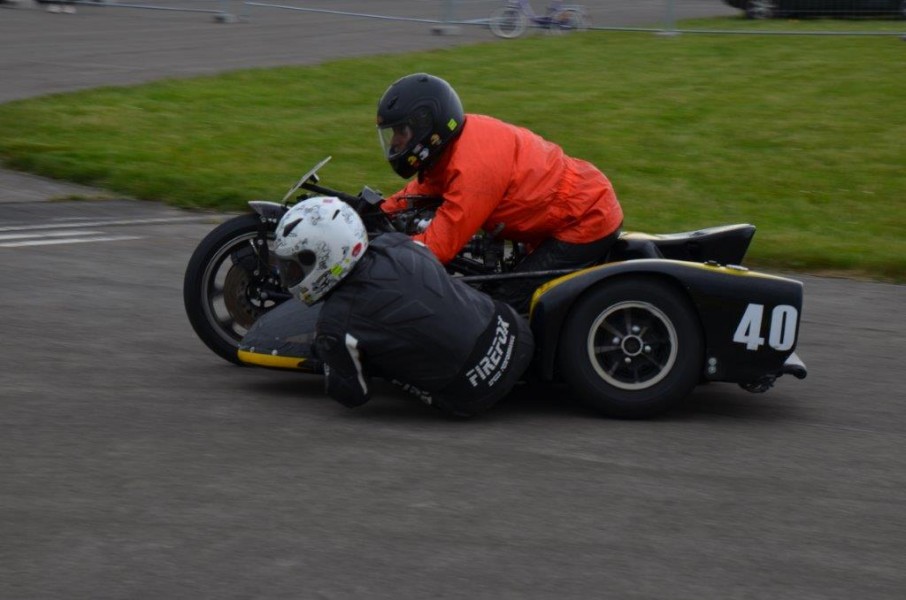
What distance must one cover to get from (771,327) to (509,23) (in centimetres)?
1585

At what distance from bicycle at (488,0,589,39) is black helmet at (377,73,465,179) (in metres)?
14.9

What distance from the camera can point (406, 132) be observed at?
252 inches

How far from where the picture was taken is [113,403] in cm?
611

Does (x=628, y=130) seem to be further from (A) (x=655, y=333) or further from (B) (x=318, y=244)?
(B) (x=318, y=244)

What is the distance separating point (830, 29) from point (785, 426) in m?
15.2

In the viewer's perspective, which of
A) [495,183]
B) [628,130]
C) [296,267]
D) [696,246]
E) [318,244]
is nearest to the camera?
[318,244]

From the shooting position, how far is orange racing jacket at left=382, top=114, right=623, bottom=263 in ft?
20.6

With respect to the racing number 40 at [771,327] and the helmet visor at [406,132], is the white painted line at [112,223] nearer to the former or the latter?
the helmet visor at [406,132]

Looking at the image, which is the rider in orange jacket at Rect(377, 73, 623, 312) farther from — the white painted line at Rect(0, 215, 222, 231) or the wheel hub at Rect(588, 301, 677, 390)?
the white painted line at Rect(0, 215, 222, 231)

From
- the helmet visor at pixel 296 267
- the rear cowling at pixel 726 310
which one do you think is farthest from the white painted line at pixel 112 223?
the rear cowling at pixel 726 310

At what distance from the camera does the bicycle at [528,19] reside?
836 inches

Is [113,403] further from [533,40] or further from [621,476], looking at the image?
[533,40]

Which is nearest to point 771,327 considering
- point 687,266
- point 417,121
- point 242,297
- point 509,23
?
point 687,266

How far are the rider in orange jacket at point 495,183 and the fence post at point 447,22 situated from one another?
1493cm
